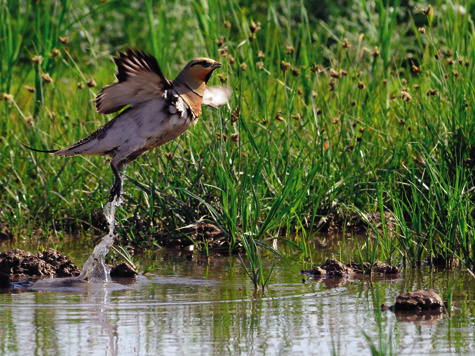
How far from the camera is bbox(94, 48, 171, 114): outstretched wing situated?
4977 millimetres

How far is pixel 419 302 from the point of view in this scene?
4180mm

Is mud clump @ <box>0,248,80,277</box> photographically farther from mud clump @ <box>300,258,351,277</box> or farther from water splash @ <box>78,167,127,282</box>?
mud clump @ <box>300,258,351,277</box>

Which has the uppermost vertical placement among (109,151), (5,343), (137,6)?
(137,6)

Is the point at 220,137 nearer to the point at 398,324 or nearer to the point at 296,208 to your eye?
the point at 296,208

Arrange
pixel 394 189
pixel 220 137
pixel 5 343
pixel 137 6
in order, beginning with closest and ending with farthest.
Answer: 1. pixel 5 343
2. pixel 220 137
3. pixel 394 189
4. pixel 137 6

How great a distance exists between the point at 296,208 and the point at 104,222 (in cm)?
148

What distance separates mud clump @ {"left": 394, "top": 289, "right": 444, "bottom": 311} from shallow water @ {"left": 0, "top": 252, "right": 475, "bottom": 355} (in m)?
0.09

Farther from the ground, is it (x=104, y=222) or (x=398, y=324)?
(x=104, y=222)

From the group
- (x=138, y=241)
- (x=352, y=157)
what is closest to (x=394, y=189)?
(x=352, y=157)

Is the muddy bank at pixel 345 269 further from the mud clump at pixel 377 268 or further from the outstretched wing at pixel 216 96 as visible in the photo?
the outstretched wing at pixel 216 96

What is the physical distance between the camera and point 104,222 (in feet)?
22.1

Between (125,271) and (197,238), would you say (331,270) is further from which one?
(197,238)

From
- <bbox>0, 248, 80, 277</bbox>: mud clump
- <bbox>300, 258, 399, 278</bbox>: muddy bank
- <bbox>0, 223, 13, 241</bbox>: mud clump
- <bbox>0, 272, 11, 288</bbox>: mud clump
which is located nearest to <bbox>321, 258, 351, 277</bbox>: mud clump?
<bbox>300, 258, 399, 278</bbox>: muddy bank

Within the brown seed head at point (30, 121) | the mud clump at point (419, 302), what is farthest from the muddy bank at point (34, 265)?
the mud clump at point (419, 302)
